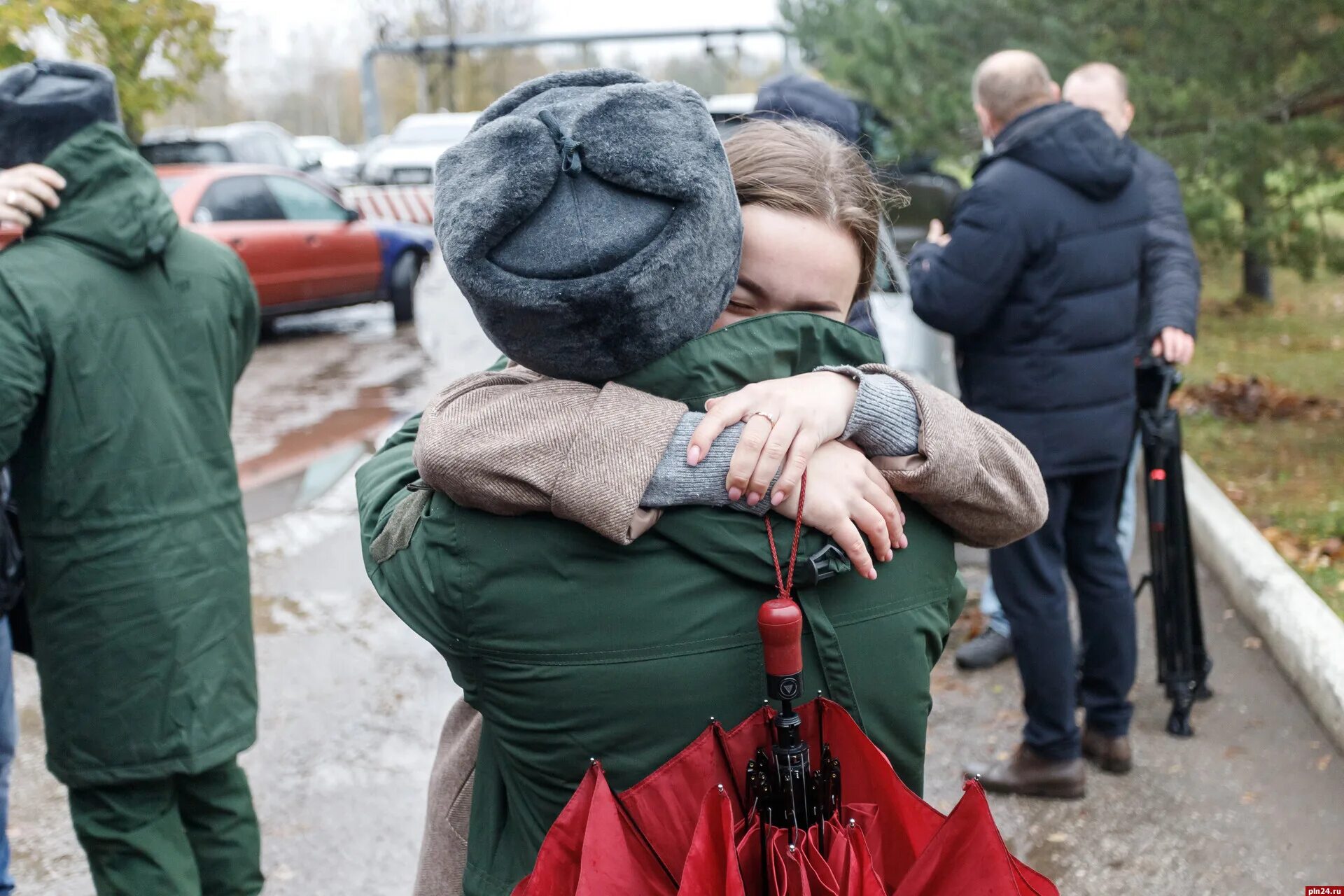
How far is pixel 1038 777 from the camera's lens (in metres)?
3.72

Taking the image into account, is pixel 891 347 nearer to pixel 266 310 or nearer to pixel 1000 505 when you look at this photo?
pixel 1000 505

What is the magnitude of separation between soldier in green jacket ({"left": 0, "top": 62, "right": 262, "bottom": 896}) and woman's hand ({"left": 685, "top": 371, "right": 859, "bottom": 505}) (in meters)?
1.82

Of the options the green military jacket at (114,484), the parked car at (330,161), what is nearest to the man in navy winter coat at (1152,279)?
the green military jacket at (114,484)

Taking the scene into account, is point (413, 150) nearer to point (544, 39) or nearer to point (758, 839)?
point (544, 39)

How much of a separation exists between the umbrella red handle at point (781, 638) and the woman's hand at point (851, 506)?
108mm

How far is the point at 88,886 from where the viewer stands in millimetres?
3510

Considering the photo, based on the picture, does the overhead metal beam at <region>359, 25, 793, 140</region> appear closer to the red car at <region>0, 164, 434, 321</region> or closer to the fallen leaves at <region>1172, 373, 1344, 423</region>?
the red car at <region>0, 164, 434, 321</region>

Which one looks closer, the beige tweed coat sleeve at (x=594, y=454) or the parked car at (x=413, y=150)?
the beige tweed coat sleeve at (x=594, y=454)

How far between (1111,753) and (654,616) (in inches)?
119

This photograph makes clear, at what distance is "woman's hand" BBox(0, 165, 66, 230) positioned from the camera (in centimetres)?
254

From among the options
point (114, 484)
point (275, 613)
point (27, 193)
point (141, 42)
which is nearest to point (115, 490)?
point (114, 484)

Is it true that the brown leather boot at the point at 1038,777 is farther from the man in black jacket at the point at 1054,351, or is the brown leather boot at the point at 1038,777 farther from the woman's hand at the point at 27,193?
the woman's hand at the point at 27,193

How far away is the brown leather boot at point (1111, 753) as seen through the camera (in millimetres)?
3850

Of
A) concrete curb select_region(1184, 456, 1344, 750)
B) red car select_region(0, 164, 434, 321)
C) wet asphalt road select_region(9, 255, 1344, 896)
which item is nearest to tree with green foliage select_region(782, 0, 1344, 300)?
concrete curb select_region(1184, 456, 1344, 750)
